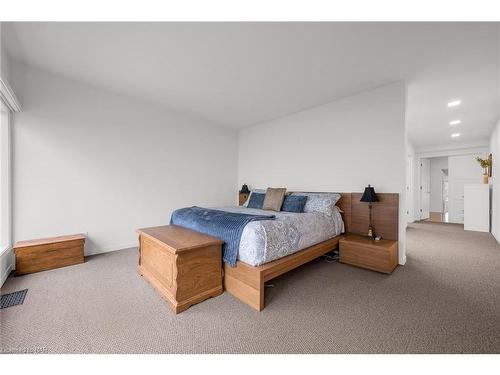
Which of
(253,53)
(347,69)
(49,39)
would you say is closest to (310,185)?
(347,69)

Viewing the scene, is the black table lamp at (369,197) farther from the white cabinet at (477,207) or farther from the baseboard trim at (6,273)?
the baseboard trim at (6,273)

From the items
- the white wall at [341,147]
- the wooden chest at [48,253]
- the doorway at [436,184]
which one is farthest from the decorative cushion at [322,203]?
the doorway at [436,184]

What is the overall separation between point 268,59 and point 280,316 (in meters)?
2.69

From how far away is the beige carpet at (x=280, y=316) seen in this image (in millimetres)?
1435

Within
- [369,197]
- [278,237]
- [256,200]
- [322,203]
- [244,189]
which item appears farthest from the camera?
[244,189]

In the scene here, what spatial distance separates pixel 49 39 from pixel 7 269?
2644 millimetres

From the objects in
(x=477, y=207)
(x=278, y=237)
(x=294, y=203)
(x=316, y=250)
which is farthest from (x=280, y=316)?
(x=477, y=207)

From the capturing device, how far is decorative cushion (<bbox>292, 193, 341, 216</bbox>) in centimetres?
321

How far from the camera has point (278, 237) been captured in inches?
86.1

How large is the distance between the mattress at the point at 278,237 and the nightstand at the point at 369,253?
1.12 ft

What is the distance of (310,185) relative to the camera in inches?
159

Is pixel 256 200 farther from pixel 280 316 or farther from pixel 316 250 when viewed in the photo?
pixel 280 316

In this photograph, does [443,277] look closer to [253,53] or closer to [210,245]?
[210,245]
